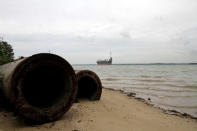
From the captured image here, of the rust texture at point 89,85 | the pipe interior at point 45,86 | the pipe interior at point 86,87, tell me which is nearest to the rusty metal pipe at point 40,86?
the pipe interior at point 45,86

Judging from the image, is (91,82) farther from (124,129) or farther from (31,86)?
(124,129)

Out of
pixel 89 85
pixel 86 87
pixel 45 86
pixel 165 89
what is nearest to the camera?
Result: pixel 45 86

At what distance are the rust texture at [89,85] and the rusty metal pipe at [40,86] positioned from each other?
189cm

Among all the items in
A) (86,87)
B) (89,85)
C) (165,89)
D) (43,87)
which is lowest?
(165,89)

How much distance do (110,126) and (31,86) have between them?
2429mm

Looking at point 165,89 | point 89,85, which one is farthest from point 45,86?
point 165,89

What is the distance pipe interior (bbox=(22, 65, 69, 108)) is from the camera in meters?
4.10

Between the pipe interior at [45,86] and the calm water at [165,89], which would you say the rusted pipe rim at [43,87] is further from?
the calm water at [165,89]

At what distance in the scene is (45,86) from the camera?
4.52 metres

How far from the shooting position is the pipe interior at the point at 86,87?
6.74 m

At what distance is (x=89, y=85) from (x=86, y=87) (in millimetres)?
219

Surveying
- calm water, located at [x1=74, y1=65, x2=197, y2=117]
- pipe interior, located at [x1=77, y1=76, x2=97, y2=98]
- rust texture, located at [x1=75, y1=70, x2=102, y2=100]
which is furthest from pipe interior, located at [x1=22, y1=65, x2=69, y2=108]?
calm water, located at [x1=74, y1=65, x2=197, y2=117]

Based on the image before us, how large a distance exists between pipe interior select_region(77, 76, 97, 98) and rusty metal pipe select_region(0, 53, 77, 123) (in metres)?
2.39

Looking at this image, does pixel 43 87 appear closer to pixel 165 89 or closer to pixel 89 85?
pixel 89 85
